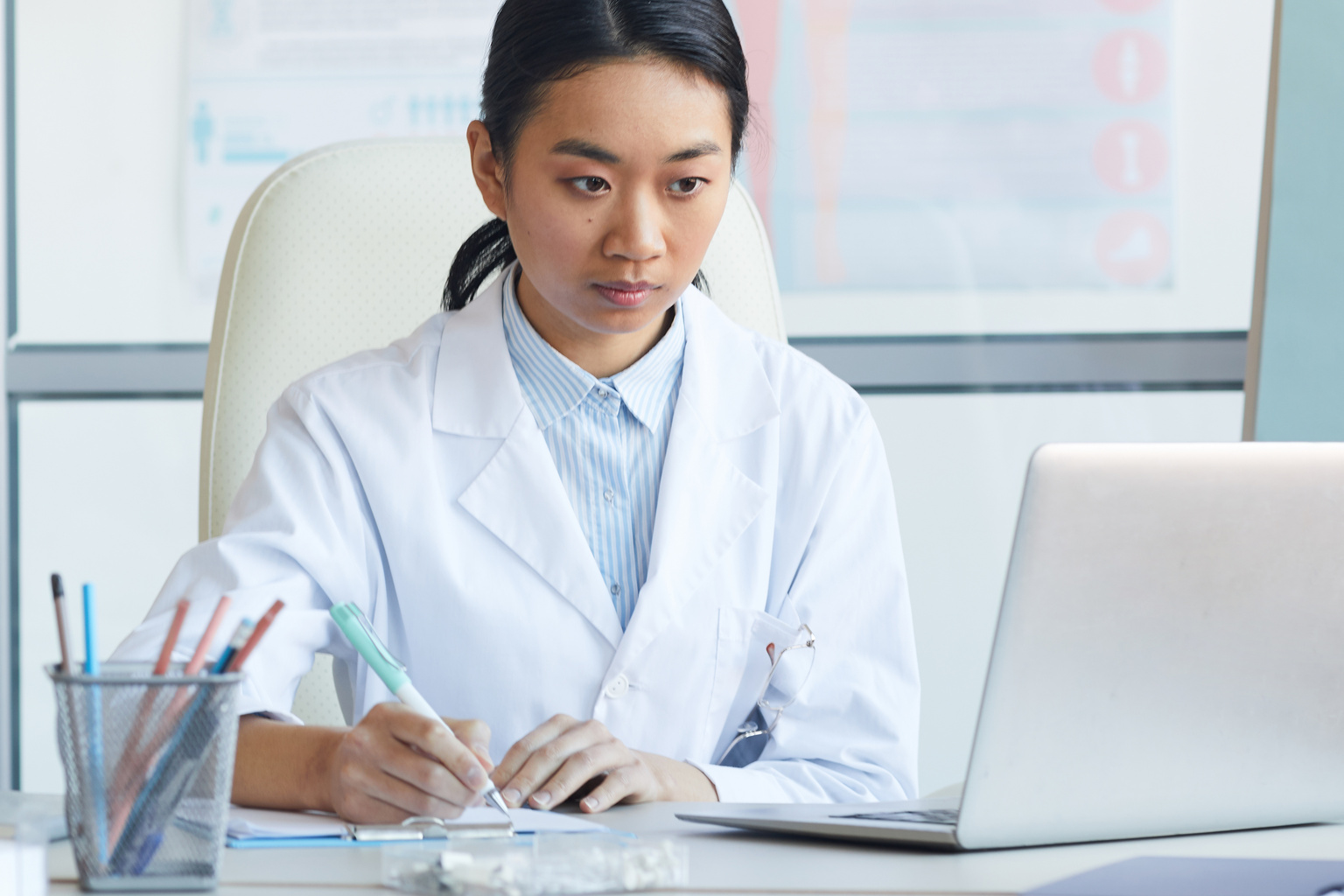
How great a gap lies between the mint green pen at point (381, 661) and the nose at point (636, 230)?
0.41 meters

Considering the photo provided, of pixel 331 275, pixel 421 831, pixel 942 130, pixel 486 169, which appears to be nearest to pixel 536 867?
pixel 421 831

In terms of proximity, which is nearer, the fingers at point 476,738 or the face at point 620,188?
the fingers at point 476,738

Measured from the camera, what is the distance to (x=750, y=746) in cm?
120

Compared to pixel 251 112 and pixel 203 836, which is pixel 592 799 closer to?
pixel 203 836

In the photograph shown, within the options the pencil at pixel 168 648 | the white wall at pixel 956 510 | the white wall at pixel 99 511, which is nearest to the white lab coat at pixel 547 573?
the pencil at pixel 168 648

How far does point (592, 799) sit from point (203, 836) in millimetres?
307

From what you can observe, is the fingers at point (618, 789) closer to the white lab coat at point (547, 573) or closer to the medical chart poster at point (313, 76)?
the white lab coat at point (547, 573)

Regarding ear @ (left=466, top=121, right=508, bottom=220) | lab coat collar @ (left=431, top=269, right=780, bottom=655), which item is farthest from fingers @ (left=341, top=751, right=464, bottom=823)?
ear @ (left=466, top=121, right=508, bottom=220)

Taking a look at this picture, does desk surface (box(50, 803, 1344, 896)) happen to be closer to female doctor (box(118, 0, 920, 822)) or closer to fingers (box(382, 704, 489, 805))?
fingers (box(382, 704, 489, 805))

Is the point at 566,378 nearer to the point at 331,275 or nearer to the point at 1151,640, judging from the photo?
the point at 331,275

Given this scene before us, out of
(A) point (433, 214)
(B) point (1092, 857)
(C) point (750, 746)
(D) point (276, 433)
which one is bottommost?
(C) point (750, 746)

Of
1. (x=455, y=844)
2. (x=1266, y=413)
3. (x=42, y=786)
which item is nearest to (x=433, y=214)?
(x=455, y=844)

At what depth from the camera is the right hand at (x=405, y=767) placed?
2.47 feet

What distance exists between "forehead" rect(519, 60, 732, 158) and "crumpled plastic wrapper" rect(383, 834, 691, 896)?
60 centimetres
